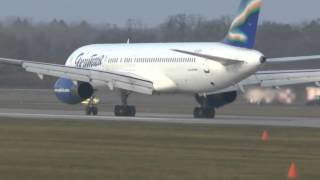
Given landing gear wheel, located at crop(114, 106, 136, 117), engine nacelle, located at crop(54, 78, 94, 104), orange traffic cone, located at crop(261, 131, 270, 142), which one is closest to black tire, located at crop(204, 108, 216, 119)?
landing gear wheel, located at crop(114, 106, 136, 117)

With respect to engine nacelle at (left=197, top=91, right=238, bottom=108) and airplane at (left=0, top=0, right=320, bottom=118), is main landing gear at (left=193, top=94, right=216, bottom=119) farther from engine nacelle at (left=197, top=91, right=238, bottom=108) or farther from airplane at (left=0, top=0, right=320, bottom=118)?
engine nacelle at (left=197, top=91, right=238, bottom=108)

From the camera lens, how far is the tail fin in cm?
5034

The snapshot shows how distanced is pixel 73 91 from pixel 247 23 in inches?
379

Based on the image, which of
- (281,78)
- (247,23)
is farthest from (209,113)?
(247,23)

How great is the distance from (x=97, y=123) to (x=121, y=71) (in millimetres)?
12581

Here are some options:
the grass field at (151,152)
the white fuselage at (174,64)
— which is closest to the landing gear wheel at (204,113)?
the white fuselage at (174,64)

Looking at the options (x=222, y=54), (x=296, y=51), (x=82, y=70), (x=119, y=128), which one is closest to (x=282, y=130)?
(x=119, y=128)

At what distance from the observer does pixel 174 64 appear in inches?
2125

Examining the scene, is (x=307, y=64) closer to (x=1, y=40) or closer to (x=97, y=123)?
(x=1, y=40)

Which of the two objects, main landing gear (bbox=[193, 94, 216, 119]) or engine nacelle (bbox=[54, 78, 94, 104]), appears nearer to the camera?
engine nacelle (bbox=[54, 78, 94, 104])

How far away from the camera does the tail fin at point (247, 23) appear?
5034cm

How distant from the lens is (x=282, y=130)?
1623 inches

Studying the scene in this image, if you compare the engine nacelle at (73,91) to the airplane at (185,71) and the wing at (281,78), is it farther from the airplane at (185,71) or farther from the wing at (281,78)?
the wing at (281,78)

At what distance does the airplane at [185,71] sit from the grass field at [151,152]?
789cm
